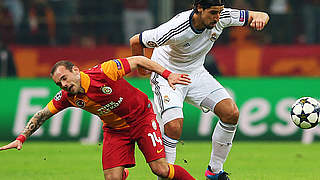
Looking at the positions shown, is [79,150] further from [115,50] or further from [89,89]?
[89,89]

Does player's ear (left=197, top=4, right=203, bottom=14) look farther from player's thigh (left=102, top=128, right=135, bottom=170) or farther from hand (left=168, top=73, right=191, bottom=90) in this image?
player's thigh (left=102, top=128, right=135, bottom=170)

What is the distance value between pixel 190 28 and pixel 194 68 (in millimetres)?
655

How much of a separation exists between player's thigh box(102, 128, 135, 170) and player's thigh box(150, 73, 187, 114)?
2.31 feet

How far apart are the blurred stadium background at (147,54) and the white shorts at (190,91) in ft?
16.9

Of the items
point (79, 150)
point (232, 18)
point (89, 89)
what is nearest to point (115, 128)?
point (89, 89)

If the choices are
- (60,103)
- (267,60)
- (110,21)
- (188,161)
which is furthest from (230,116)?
(110,21)

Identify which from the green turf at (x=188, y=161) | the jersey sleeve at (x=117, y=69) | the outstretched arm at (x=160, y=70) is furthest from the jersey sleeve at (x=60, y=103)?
the green turf at (x=188, y=161)

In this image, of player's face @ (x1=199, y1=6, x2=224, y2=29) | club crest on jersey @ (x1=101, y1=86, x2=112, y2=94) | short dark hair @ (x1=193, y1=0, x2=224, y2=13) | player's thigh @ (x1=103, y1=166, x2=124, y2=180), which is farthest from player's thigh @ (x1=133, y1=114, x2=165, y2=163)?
short dark hair @ (x1=193, y1=0, x2=224, y2=13)

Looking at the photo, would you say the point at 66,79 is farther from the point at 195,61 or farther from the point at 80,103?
the point at 195,61

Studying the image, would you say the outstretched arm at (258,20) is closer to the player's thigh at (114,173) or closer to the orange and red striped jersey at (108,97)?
the orange and red striped jersey at (108,97)

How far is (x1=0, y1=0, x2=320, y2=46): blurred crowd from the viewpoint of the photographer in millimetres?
15305

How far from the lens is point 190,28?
7.83 m

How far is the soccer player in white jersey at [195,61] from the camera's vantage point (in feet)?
25.5

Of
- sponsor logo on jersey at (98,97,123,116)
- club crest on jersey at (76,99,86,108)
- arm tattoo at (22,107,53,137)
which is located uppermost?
club crest on jersey at (76,99,86,108)
